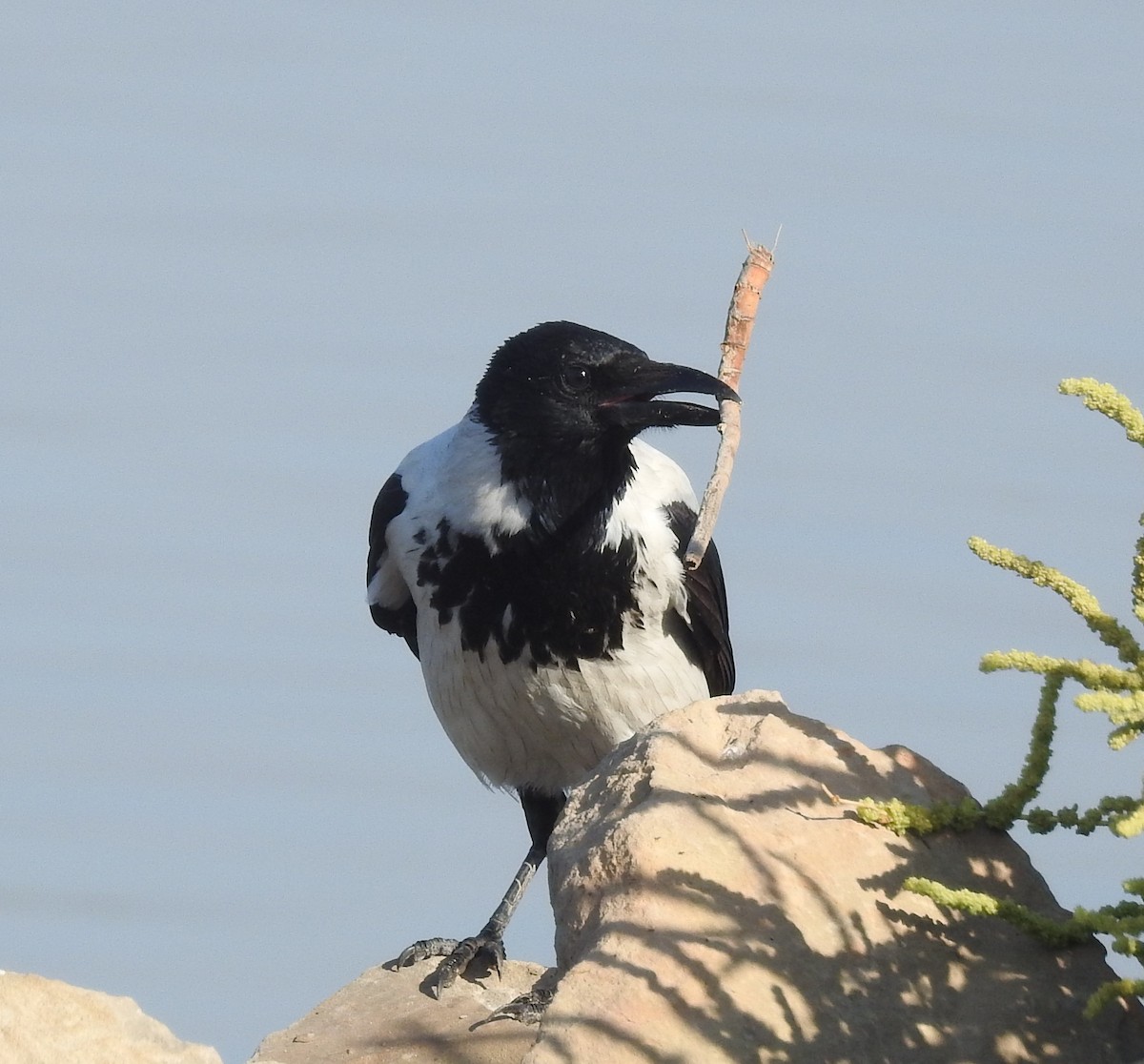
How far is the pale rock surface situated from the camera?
395cm

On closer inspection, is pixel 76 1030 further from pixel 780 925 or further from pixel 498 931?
pixel 498 931

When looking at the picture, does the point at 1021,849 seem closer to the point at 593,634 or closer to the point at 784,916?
the point at 784,916

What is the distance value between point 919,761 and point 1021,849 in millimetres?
336

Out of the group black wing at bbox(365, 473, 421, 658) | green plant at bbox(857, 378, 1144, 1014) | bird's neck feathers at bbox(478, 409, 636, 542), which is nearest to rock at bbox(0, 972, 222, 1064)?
green plant at bbox(857, 378, 1144, 1014)

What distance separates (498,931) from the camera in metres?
7.86

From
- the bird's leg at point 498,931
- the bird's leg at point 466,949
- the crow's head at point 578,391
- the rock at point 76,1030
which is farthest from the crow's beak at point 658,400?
the rock at point 76,1030

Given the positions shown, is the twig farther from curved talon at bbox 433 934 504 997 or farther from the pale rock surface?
curved talon at bbox 433 934 504 997

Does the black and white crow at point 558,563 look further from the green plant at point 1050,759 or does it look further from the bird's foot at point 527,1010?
the green plant at point 1050,759

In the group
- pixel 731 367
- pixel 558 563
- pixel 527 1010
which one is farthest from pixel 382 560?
pixel 527 1010

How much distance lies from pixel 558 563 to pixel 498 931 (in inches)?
66.3

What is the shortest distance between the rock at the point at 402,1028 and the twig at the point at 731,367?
1.79 metres

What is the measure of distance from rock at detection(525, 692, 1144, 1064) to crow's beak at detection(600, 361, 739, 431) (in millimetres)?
2458

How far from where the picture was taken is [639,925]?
4086mm

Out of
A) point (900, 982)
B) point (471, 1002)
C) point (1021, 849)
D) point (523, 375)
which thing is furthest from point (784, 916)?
point (523, 375)
